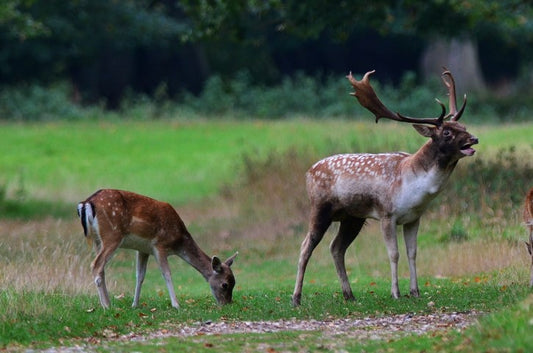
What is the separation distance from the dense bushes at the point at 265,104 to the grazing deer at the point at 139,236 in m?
27.8

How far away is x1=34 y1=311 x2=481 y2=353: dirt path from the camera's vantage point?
1134cm

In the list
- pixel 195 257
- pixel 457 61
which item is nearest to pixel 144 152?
pixel 457 61

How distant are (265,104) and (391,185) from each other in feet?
103

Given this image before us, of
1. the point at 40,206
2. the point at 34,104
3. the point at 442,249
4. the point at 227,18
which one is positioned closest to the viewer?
the point at 442,249

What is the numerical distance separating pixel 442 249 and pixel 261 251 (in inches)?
137

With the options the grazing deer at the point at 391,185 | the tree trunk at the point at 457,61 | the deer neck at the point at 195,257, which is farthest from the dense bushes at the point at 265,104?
the grazing deer at the point at 391,185

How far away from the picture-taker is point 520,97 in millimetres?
47688

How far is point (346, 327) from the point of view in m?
11.9

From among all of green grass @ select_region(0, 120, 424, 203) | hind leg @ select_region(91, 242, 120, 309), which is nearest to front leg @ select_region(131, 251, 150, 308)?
hind leg @ select_region(91, 242, 120, 309)

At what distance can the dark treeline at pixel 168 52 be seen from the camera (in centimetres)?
4734

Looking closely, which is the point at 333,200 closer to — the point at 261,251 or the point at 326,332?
the point at 326,332

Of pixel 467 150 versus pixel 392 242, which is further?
pixel 392 242

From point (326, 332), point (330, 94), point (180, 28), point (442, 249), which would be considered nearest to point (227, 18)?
point (442, 249)

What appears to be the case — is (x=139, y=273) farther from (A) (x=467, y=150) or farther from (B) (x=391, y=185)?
(A) (x=467, y=150)
